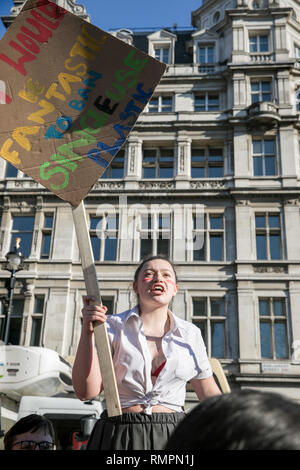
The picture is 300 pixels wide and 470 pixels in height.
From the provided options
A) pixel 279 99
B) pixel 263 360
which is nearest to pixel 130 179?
pixel 279 99

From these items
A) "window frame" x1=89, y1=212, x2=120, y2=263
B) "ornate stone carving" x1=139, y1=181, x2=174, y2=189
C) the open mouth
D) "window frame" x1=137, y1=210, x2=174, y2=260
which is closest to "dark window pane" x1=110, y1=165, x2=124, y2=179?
"ornate stone carving" x1=139, y1=181, x2=174, y2=189

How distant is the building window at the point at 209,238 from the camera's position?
1686 cm

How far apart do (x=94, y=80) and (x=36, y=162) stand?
0.57m

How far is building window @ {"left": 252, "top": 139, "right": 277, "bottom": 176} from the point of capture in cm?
1775

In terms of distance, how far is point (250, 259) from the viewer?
637 inches

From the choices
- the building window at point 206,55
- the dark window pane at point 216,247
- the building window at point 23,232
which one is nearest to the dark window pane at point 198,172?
the dark window pane at point 216,247

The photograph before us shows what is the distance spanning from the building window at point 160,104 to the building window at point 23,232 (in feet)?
22.2

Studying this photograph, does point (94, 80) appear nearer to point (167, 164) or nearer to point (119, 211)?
point (119, 211)

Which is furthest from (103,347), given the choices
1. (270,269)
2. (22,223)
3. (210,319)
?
(22,223)

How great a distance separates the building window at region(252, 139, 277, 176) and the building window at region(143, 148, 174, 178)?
3.25m

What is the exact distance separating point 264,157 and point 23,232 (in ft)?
31.3

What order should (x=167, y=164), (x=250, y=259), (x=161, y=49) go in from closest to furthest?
(x=250, y=259) → (x=167, y=164) → (x=161, y=49)

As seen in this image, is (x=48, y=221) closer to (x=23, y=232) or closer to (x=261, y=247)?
(x=23, y=232)

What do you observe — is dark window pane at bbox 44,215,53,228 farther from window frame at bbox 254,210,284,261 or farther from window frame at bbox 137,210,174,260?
window frame at bbox 254,210,284,261
